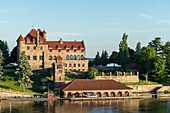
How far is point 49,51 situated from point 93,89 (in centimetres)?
2362

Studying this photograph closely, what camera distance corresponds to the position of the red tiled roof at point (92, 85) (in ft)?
281

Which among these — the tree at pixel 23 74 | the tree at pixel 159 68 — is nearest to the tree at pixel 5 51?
the tree at pixel 23 74

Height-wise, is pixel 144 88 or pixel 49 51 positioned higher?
pixel 49 51

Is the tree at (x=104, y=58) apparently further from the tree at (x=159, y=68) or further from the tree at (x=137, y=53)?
the tree at (x=159, y=68)

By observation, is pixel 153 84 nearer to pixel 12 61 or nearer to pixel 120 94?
pixel 120 94

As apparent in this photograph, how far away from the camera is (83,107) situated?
69.2 meters

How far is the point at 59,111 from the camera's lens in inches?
2480

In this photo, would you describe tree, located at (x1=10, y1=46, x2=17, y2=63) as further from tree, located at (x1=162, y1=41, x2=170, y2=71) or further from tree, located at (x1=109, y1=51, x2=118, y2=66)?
tree, located at (x1=162, y1=41, x2=170, y2=71)

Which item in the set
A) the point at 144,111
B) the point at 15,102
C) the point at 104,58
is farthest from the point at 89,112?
the point at 104,58

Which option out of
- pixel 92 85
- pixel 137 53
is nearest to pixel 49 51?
pixel 92 85

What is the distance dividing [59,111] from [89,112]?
5319 mm

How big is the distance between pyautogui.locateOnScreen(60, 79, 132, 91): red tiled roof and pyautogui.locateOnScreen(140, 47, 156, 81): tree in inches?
598

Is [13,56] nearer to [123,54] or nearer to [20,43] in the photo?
[20,43]

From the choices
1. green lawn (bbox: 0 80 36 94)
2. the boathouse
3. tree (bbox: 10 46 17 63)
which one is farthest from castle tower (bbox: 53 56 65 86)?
tree (bbox: 10 46 17 63)
